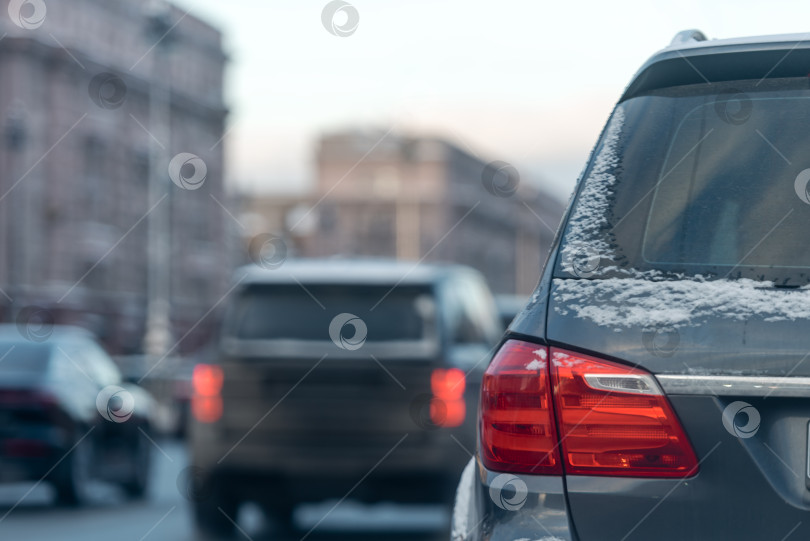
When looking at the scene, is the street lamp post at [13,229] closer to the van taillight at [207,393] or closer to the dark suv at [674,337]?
the van taillight at [207,393]

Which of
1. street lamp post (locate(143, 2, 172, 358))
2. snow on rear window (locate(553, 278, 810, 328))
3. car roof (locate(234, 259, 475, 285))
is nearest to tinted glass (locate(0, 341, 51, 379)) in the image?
car roof (locate(234, 259, 475, 285))

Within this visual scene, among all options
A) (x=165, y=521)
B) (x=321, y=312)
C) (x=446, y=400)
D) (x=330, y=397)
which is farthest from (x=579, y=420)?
(x=165, y=521)

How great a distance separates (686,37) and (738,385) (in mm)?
1079

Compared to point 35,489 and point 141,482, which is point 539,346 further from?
point 35,489

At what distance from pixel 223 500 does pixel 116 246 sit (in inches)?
1878

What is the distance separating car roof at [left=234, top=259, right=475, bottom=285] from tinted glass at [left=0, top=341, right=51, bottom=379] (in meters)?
3.98

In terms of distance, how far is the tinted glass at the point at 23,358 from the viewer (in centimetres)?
1302

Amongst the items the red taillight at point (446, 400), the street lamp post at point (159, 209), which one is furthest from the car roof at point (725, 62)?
the street lamp post at point (159, 209)

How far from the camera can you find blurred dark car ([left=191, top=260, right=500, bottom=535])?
909 centimetres

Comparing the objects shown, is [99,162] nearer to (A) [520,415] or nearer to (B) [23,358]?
(B) [23,358]

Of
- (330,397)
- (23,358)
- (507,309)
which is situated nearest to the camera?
(330,397)

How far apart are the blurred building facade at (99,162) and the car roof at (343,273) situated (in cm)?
3509

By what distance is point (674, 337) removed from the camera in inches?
107

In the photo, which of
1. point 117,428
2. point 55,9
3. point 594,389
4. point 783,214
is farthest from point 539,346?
point 55,9
